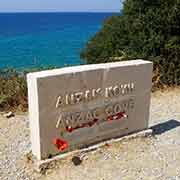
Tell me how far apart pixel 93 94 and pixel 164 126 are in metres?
2.12

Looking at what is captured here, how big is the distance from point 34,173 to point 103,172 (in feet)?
3.09

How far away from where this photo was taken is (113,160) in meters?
5.40

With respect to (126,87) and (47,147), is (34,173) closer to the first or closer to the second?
(47,147)

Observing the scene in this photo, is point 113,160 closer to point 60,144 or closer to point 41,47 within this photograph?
point 60,144

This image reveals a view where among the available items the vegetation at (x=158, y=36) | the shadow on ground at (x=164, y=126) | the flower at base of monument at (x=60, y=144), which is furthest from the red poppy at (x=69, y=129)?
the vegetation at (x=158, y=36)

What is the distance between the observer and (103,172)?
16.6 feet

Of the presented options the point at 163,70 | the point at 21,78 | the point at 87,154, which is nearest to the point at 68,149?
the point at 87,154

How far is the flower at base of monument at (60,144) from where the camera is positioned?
17.0ft

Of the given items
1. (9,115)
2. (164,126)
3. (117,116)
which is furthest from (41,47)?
(117,116)

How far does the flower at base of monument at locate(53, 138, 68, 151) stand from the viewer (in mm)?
5188

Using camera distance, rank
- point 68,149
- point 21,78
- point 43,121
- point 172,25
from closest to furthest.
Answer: point 43,121 → point 68,149 → point 21,78 → point 172,25

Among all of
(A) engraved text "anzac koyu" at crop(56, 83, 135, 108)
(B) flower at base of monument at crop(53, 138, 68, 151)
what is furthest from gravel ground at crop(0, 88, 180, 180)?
(A) engraved text "anzac koyu" at crop(56, 83, 135, 108)

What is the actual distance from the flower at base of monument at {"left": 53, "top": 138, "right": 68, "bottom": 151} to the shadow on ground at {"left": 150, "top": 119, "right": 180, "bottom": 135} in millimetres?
1876

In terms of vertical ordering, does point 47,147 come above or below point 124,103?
below
